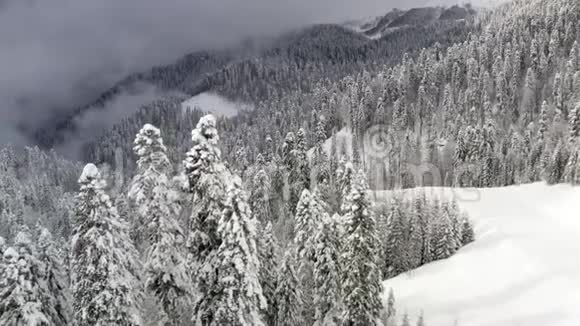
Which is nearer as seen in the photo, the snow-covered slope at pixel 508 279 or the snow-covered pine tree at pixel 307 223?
the snow-covered pine tree at pixel 307 223

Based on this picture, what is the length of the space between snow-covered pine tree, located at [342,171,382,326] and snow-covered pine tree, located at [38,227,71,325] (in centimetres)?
1761

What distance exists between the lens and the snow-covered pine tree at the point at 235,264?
16.6m

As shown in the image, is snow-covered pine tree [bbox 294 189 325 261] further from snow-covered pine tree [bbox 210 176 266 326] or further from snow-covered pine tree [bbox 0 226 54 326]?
snow-covered pine tree [bbox 0 226 54 326]

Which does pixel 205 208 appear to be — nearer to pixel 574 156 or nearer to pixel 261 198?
pixel 261 198

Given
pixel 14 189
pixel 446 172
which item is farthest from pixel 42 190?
pixel 446 172

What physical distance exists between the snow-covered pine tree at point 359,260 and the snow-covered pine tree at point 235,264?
1268 cm

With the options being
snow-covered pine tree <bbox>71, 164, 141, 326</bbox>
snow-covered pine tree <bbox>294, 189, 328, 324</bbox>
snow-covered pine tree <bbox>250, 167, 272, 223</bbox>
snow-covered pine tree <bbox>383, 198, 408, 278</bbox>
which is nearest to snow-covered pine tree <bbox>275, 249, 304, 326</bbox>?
snow-covered pine tree <bbox>294, 189, 328, 324</bbox>

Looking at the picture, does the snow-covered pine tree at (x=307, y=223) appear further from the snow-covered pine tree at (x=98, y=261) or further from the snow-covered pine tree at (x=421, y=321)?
the snow-covered pine tree at (x=421, y=321)

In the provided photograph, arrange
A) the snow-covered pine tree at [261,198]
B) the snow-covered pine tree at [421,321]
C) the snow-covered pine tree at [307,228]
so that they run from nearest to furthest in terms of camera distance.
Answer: the snow-covered pine tree at [307,228], the snow-covered pine tree at [421,321], the snow-covered pine tree at [261,198]

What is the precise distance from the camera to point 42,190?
186m

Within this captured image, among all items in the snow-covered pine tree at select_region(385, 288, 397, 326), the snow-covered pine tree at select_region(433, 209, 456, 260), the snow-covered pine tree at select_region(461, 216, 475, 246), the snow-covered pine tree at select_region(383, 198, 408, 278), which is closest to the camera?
the snow-covered pine tree at select_region(385, 288, 397, 326)

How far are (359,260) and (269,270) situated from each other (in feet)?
24.0

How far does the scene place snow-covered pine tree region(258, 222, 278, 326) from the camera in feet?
103

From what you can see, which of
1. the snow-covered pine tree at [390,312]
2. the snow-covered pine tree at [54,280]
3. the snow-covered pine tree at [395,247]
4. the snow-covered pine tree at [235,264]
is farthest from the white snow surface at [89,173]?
the snow-covered pine tree at [395,247]
